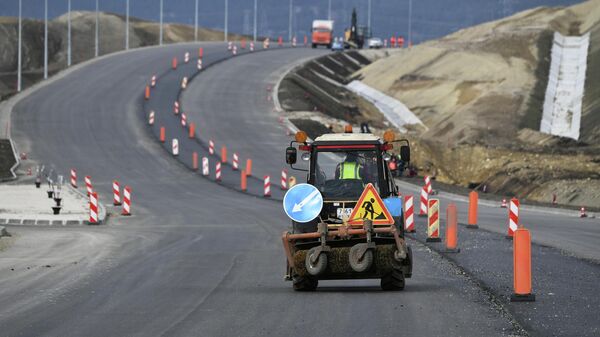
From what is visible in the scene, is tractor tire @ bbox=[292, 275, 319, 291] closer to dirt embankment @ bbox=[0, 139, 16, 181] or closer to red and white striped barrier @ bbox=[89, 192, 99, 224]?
red and white striped barrier @ bbox=[89, 192, 99, 224]

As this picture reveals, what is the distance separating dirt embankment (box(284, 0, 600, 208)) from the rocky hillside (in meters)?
0.06

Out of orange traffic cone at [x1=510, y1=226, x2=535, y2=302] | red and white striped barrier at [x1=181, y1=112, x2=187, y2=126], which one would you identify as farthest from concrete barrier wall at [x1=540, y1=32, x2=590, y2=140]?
orange traffic cone at [x1=510, y1=226, x2=535, y2=302]

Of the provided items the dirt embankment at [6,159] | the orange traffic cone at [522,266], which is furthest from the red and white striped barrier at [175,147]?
the orange traffic cone at [522,266]

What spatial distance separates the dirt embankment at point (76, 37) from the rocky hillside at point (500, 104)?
5511 cm

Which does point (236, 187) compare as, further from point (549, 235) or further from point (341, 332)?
point (341, 332)

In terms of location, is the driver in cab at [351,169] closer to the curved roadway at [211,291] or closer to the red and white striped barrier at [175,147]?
the curved roadway at [211,291]

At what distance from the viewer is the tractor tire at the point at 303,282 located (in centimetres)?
1738

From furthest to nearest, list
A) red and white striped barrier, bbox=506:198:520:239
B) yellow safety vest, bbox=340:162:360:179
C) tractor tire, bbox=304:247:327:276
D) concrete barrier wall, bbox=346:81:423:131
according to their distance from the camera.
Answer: concrete barrier wall, bbox=346:81:423:131 < red and white striped barrier, bbox=506:198:520:239 < yellow safety vest, bbox=340:162:360:179 < tractor tire, bbox=304:247:327:276

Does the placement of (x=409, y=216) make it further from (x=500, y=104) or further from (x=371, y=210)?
(x=500, y=104)

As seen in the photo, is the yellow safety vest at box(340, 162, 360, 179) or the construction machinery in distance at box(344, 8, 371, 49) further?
the construction machinery in distance at box(344, 8, 371, 49)

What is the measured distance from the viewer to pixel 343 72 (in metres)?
105

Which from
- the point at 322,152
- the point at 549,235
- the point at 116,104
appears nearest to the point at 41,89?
the point at 116,104

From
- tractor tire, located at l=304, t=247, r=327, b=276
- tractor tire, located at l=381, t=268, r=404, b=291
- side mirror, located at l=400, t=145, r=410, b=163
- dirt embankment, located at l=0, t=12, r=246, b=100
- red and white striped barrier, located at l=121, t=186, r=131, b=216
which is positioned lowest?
red and white striped barrier, located at l=121, t=186, r=131, b=216

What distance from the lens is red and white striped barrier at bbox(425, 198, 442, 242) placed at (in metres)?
25.9
